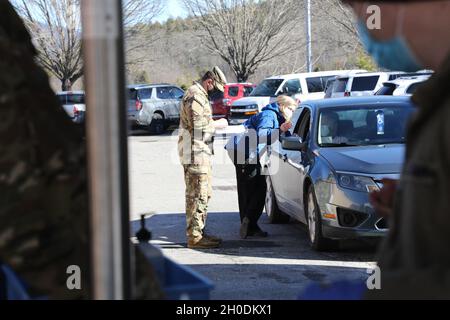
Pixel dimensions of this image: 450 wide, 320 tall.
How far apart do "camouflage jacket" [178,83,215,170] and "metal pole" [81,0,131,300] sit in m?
6.57

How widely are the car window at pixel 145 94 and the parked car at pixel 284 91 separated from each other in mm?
3840

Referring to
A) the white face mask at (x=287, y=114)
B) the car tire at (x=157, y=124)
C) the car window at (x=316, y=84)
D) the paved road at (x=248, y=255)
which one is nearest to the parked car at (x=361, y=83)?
the car window at (x=316, y=84)

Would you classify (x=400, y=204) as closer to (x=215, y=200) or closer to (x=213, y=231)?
(x=213, y=231)

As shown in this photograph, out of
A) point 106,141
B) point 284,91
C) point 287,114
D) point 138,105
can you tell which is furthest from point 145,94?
point 106,141

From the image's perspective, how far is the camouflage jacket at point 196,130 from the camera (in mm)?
8680

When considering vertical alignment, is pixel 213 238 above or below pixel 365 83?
below

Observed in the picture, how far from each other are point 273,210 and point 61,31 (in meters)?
28.8

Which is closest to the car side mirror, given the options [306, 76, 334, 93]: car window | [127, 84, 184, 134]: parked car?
[306, 76, 334, 93]: car window

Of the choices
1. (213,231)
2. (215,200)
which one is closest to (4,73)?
(213,231)

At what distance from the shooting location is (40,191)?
2.31 metres

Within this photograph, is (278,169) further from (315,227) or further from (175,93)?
(175,93)

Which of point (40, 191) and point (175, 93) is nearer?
point (40, 191)

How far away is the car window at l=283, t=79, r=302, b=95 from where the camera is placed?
1140 inches

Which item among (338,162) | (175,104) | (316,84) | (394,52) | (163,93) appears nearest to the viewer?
(394,52)
